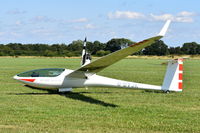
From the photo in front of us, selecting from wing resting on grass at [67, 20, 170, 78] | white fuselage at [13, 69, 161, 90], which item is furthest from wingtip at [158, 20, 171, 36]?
white fuselage at [13, 69, 161, 90]

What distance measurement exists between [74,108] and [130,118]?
2276 millimetres

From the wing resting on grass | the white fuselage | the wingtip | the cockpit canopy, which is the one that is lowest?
the white fuselage

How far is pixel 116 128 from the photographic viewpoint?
807cm

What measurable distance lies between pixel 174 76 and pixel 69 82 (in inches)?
178

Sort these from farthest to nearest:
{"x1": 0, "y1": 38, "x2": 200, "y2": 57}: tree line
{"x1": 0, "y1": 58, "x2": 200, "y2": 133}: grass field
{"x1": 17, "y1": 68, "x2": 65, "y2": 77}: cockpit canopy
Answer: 1. {"x1": 0, "y1": 38, "x2": 200, "y2": 57}: tree line
2. {"x1": 17, "y1": 68, "x2": 65, "y2": 77}: cockpit canopy
3. {"x1": 0, "y1": 58, "x2": 200, "y2": 133}: grass field

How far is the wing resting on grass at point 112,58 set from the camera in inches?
359

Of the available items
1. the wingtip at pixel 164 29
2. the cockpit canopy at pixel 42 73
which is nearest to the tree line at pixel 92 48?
the cockpit canopy at pixel 42 73

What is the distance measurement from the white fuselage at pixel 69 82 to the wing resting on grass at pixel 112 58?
23 cm

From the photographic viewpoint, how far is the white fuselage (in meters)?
13.8

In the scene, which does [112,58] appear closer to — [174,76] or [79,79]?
[79,79]

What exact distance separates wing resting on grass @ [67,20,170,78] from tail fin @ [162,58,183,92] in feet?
9.44

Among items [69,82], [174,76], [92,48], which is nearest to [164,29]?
[174,76]

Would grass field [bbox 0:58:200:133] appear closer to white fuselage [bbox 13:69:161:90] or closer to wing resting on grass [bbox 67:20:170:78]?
white fuselage [bbox 13:69:161:90]

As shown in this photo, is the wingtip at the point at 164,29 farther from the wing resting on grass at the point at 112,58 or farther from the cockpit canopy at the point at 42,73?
the cockpit canopy at the point at 42,73
